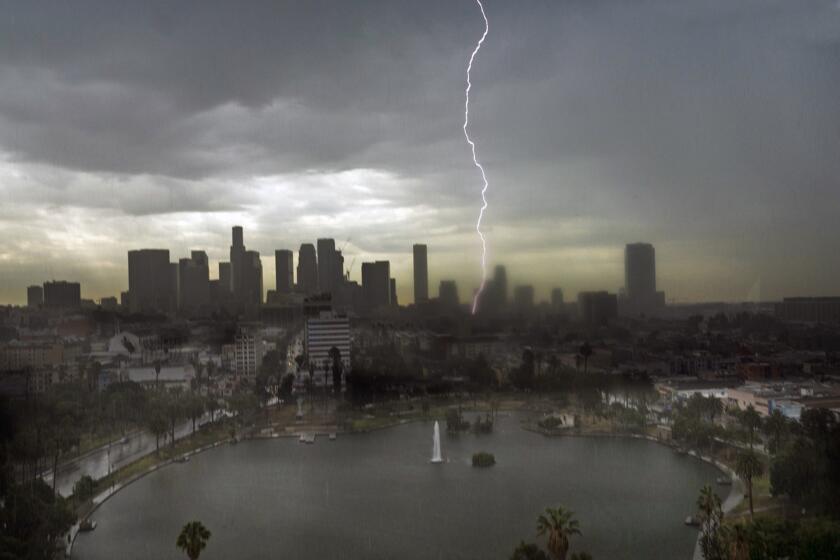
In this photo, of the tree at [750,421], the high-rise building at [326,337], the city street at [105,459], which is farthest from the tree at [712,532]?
the high-rise building at [326,337]

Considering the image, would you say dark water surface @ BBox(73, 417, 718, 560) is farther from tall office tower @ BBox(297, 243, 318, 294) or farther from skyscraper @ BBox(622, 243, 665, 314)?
tall office tower @ BBox(297, 243, 318, 294)

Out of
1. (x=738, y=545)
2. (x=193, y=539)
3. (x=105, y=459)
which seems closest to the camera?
(x=738, y=545)

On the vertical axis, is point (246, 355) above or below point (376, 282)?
below

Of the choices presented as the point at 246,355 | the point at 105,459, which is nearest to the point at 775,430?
the point at 105,459

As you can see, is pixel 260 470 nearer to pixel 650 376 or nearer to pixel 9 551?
pixel 9 551

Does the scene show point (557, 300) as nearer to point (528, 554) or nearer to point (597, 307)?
point (597, 307)
